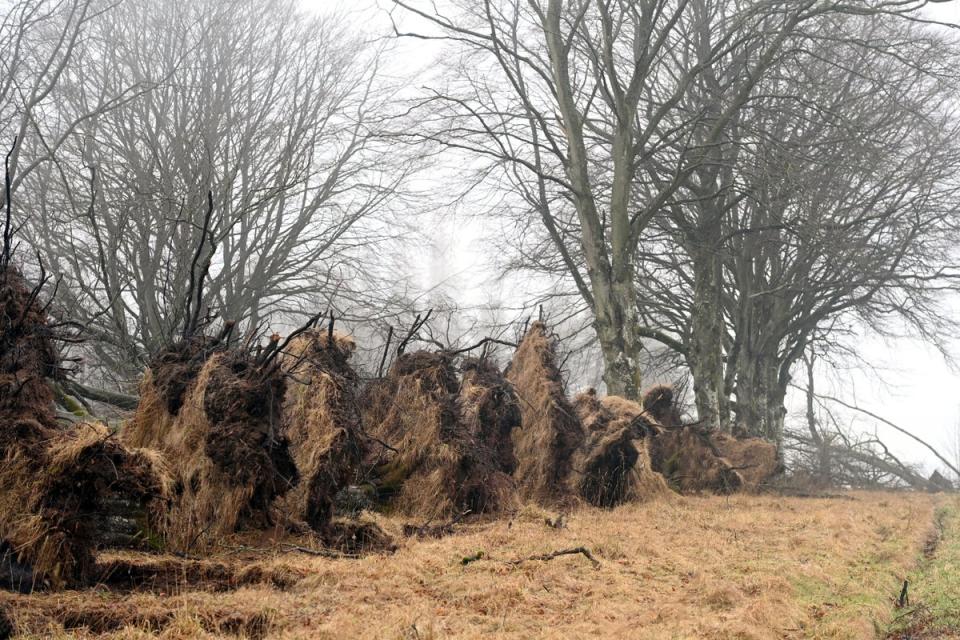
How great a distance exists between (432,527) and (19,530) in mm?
4150

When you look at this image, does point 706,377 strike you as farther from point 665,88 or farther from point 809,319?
point 665,88

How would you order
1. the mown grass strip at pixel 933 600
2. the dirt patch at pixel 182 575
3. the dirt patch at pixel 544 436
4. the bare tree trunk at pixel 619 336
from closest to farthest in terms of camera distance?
the mown grass strip at pixel 933 600 → the dirt patch at pixel 182 575 → the dirt patch at pixel 544 436 → the bare tree trunk at pixel 619 336

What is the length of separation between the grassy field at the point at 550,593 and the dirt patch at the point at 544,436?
2349mm

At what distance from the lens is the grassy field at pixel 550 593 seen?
4398 mm

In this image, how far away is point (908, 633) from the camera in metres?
4.99

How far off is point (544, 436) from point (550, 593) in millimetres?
5877

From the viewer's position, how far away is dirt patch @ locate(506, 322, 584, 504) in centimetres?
1122

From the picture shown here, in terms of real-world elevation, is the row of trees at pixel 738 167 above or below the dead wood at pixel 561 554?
above

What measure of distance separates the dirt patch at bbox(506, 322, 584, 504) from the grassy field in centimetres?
235

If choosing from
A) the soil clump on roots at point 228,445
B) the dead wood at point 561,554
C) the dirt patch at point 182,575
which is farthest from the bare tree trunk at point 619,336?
the dirt patch at point 182,575

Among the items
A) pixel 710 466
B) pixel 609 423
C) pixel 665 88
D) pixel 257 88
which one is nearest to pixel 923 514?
pixel 710 466

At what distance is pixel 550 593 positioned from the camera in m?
5.45

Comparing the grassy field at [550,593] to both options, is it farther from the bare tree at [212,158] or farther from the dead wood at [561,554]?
the bare tree at [212,158]

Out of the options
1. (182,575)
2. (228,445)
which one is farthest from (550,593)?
(228,445)
